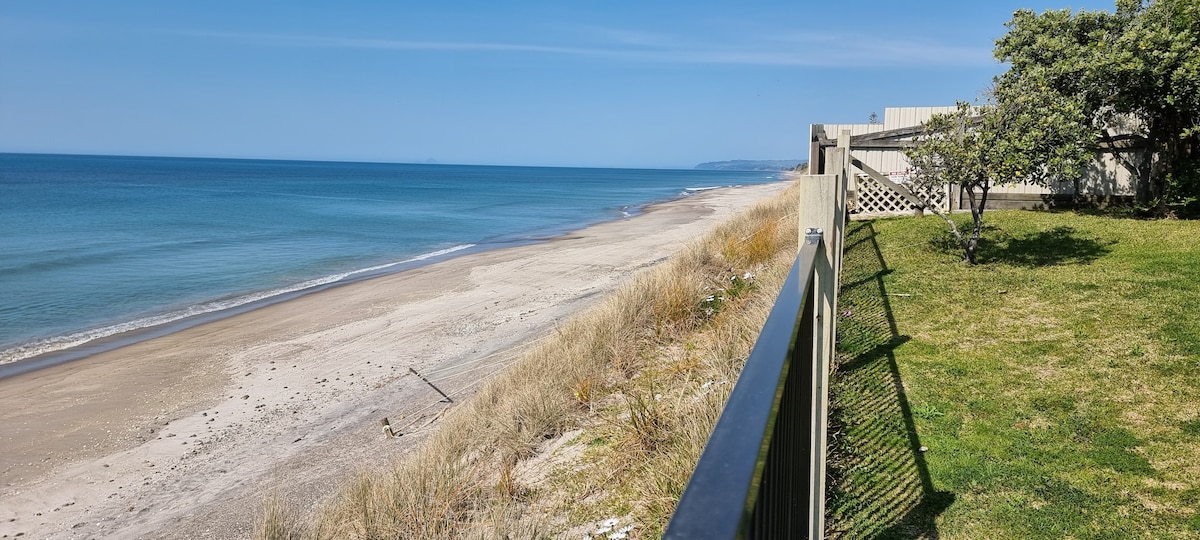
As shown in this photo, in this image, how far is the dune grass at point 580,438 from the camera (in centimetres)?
461

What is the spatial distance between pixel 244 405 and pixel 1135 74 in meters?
14.0

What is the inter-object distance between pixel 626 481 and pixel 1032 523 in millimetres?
2258

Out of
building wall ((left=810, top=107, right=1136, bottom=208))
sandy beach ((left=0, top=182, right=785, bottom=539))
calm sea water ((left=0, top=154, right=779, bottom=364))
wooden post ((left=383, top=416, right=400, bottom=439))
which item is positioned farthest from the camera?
calm sea water ((left=0, top=154, right=779, bottom=364))

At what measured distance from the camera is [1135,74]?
12078 mm

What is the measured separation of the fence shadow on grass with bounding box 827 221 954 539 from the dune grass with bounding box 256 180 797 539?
2.69 ft

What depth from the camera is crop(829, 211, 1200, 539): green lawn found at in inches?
160

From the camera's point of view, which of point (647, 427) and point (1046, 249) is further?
point (1046, 249)

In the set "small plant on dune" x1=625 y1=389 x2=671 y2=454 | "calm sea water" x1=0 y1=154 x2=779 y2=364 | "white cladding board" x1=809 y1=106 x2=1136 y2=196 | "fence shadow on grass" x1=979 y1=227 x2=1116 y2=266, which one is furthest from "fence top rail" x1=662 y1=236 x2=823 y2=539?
"calm sea water" x1=0 y1=154 x2=779 y2=364

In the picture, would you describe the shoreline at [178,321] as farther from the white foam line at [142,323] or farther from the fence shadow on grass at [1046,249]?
the fence shadow on grass at [1046,249]

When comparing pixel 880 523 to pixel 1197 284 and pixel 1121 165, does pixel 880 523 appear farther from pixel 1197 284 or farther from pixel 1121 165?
pixel 1121 165

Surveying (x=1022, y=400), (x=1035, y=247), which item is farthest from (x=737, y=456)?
(x=1035, y=247)

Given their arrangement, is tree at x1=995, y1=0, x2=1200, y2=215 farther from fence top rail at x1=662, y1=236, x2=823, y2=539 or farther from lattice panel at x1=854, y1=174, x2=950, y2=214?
fence top rail at x1=662, y1=236, x2=823, y2=539

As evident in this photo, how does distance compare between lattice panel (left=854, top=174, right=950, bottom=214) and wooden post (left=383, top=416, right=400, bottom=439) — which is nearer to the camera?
wooden post (left=383, top=416, right=400, bottom=439)

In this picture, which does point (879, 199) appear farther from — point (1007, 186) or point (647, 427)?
point (647, 427)
